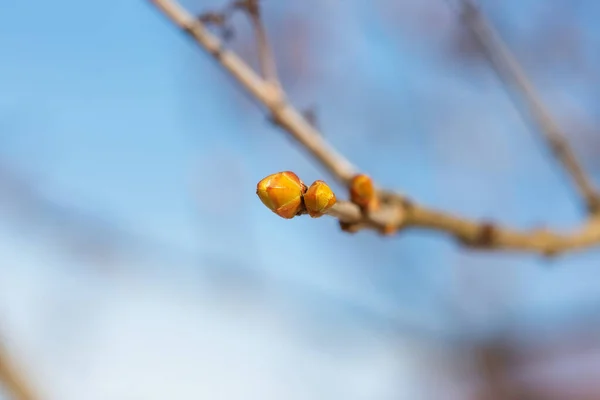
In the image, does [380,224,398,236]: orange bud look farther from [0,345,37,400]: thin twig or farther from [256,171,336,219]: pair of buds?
[0,345,37,400]: thin twig

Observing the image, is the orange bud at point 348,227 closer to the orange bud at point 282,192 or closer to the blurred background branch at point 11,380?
the orange bud at point 282,192

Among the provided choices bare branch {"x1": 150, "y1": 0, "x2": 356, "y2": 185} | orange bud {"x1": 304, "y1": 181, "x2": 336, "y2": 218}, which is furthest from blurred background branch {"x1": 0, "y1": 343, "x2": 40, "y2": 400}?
orange bud {"x1": 304, "y1": 181, "x2": 336, "y2": 218}

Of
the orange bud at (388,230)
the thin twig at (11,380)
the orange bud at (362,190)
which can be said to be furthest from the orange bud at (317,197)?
the thin twig at (11,380)

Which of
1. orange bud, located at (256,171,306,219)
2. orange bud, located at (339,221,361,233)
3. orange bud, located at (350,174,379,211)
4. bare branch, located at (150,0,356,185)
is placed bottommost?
orange bud, located at (256,171,306,219)

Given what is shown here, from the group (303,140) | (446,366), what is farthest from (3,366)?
(446,366)

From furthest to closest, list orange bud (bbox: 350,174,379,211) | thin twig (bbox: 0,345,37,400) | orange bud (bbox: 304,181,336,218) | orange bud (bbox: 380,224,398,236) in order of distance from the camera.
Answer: thin twig (bbox: 0,345,37,400) → orange bud (bbox: 380,224,398,236) → orange bud (bbox: 350,174,379,211) → orange bud (bbox: 304,181,336,218)

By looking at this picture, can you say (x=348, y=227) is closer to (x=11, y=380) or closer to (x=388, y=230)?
(x=388, y=230)
